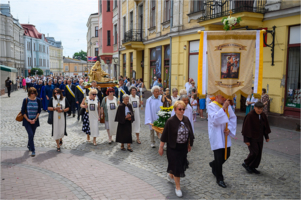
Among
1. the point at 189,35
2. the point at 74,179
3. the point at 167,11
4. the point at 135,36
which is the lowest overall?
the point at 74,179

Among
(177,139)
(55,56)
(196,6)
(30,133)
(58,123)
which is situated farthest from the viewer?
(55,56)

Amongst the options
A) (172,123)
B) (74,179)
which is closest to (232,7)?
(172,123)

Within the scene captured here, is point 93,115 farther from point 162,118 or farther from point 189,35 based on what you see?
point 189,35

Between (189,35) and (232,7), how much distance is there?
384cm

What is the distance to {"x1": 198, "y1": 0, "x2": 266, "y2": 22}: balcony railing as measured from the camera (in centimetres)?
1177

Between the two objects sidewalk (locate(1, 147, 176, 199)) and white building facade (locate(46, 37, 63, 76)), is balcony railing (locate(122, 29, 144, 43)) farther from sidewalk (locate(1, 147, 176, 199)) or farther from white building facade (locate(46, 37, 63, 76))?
white building facade (locate(46, 37, 63, 76))

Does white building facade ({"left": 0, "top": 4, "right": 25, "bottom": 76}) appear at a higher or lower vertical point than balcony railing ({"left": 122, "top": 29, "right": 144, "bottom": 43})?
higher

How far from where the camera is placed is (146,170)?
650cm

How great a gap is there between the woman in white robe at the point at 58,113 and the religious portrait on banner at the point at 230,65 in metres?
4.83

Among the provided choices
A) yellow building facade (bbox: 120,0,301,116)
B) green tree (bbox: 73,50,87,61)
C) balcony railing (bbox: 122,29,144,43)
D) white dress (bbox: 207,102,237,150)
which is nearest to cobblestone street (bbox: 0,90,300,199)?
white dress (bbox: 207,102,237,150)

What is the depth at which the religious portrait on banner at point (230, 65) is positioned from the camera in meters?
5.72

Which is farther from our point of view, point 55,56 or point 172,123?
point 55,56

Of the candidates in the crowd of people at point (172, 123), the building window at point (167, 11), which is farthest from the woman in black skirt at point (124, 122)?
the building window at point (167, 11)

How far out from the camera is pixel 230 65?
5727 millimetres
